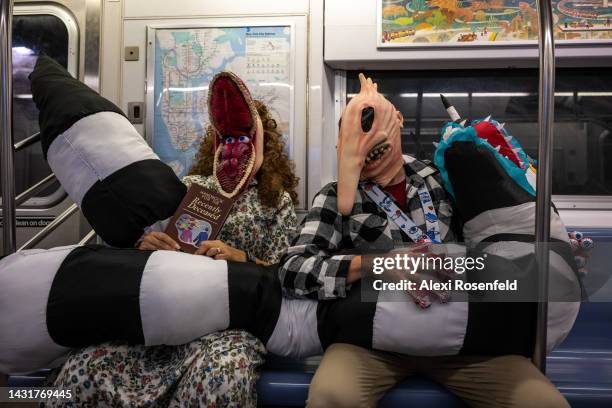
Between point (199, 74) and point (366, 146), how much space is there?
5.39ft

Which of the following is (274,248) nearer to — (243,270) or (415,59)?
(243,270)

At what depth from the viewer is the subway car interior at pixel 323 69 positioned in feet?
9.23

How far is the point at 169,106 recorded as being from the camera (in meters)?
3.10

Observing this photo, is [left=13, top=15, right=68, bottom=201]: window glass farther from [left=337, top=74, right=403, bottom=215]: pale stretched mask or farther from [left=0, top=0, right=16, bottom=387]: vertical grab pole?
[left=337, top=74, right=403, bottom=215]: pale stretched mask

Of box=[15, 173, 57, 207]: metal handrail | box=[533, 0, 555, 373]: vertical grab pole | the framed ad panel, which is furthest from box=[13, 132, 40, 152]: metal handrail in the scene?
box=[533, 0, 555, 373]: vertical grab pole

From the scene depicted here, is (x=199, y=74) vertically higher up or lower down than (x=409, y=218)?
higher up

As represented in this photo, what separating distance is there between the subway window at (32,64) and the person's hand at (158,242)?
1742mm

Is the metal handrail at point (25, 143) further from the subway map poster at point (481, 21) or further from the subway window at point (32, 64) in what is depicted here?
the subway map poster at point (481, 21)

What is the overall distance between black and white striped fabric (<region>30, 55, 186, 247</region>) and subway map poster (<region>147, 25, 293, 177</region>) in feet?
3.89

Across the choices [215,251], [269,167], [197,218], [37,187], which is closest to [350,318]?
[215,251]

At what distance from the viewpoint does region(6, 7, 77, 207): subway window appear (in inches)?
129

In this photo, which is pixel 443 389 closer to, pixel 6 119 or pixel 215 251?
pixel 215 251

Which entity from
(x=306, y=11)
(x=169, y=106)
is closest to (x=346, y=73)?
(x=306, y=11)

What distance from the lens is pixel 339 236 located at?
1864 mm
